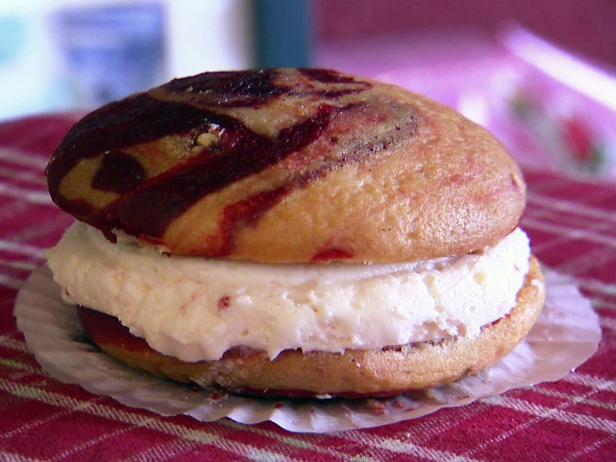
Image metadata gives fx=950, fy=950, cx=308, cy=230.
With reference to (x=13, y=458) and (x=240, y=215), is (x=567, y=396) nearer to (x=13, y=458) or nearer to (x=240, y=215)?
(x=240, y=215)

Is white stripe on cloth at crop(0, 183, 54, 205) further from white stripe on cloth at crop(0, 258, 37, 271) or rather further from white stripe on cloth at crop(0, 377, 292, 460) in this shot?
white stripe on cloth at crop(0, 377, 292, 460)

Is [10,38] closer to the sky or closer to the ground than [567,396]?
closer to the ground

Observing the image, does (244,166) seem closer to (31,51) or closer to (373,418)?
(373,418)

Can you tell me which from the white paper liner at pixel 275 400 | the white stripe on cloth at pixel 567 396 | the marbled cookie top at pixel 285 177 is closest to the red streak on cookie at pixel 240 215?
the marbled cookie top at pixel 285 177

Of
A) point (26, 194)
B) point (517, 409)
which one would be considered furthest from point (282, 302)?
point (26, 194)

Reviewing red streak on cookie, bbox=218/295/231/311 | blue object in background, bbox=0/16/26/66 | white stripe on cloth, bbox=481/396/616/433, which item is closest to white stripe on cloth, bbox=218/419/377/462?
red streak on cookie, bbox=218/295/231/311
